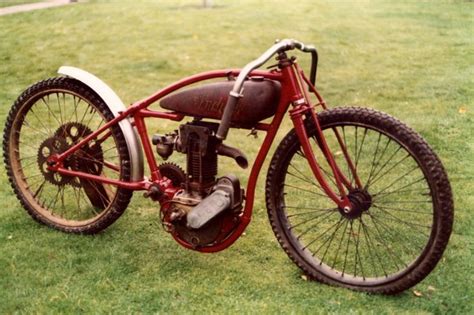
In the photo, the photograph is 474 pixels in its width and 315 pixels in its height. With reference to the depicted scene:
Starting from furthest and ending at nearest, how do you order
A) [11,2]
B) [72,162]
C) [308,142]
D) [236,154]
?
[11,2] → [72,162] → [236,154] → [308,142]

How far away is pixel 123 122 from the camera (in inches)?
152

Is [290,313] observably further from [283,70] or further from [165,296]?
[283,70]

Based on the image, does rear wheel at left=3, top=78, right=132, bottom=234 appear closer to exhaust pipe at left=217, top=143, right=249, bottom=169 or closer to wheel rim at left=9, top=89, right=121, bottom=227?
wheel rim at left=9, top=89, right=121, bottom=227

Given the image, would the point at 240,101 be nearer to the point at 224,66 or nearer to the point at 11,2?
the point at 224,66

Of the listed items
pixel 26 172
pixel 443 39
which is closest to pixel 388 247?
pixel 26 172

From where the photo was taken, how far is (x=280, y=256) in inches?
157

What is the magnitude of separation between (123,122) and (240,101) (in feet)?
2.82

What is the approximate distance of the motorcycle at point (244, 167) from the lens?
10.9ft

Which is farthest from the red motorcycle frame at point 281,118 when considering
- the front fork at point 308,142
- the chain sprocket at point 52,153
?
the chain sprocket at point 52,153

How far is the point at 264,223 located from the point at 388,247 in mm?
918

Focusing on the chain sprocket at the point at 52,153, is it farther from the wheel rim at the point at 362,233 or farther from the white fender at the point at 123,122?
the wheel rim at the point at 362,233

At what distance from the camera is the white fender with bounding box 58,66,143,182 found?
3.86 m

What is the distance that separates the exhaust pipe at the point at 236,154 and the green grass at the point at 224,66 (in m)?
0.68

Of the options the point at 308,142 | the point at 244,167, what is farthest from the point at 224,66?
the point at 308,142
